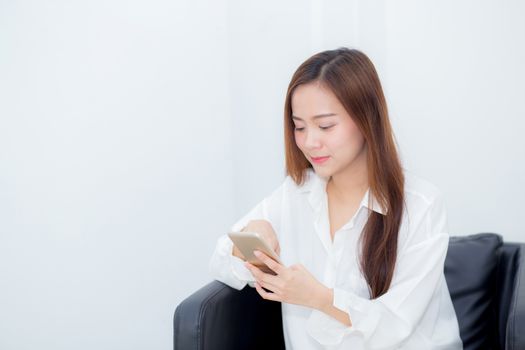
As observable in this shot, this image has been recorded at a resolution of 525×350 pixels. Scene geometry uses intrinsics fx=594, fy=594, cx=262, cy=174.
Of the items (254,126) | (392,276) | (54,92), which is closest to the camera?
(392,276)

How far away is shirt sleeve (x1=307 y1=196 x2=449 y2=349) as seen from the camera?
4.65 feet

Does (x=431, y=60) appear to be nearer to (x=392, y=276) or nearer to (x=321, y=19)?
(x=321, y=19)

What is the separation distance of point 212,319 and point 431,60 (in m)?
1.28

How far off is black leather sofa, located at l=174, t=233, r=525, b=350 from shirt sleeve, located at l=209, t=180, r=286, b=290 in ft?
0.10

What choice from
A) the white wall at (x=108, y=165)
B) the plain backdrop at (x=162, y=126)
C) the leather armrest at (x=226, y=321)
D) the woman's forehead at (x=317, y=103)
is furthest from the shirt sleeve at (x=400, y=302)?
the white wall at (x=108, y=165)

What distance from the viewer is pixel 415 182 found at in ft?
5.35

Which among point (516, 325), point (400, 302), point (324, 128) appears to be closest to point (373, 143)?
point (324, 128)

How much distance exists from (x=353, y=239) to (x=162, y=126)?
1.06 metres

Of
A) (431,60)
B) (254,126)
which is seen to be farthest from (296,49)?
(431,60)

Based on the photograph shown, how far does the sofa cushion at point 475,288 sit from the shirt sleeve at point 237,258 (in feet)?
1.92

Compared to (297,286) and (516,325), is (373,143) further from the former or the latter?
(516,325)

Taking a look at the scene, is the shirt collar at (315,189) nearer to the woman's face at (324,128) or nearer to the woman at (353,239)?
the woman at (353,239)

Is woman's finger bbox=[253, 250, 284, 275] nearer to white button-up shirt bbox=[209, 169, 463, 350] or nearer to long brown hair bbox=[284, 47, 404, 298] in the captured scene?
white button-up shirt bbox=[209, 169, 463, 350]

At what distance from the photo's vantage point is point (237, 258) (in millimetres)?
1655
